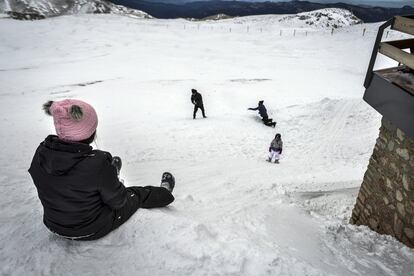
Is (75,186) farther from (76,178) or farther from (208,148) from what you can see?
(208,148)

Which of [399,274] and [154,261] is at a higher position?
[154,261]

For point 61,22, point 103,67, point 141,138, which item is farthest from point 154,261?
point 61,22

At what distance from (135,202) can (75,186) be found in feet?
3.46

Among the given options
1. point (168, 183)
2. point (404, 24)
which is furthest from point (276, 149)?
point (404, 24)

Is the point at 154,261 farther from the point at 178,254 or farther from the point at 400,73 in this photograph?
the point at 400,73

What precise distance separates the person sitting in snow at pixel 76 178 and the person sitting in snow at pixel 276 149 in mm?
7355

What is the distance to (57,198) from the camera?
3.31 m

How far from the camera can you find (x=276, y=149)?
10.5 m

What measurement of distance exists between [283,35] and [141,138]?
35.2 m

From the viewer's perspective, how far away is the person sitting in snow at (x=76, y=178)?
10.0ft

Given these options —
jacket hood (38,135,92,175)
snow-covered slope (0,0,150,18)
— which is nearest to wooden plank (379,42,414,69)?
jacket hood (38,135,92,175)

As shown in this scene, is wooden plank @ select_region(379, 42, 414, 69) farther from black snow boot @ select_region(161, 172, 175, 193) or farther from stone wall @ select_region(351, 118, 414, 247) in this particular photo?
black snow boot @ select_region(161, 172, 175, 193)

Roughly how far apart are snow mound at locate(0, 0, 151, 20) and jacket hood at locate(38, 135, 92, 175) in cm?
14130

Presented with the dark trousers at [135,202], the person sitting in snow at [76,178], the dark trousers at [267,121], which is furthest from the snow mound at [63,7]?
the person sitting in snow at [76,178]
